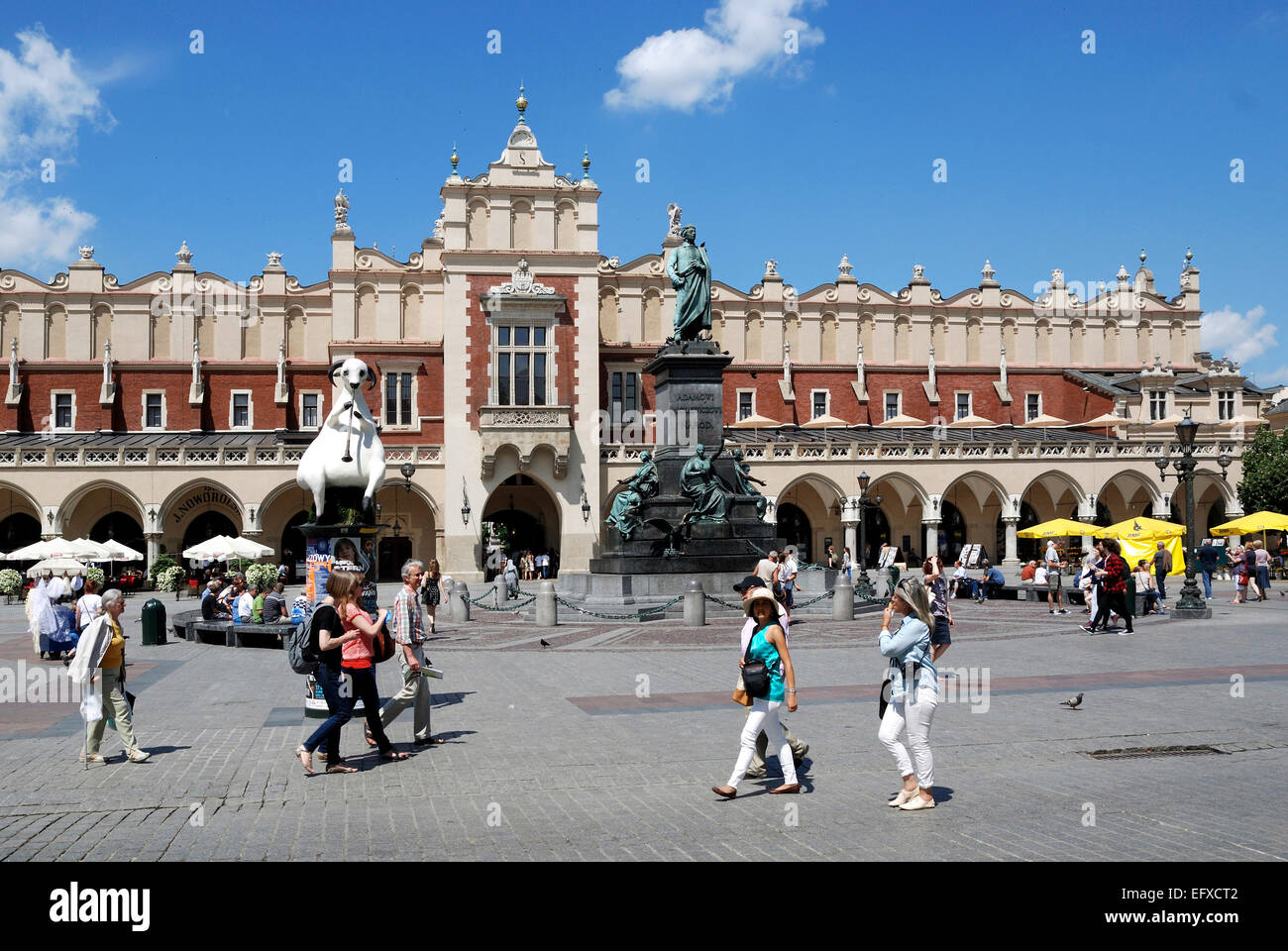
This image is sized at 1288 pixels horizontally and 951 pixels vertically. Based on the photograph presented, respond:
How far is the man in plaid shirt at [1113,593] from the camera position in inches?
771

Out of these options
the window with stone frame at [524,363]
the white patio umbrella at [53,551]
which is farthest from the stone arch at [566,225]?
the white patio umbrella at [53,551]

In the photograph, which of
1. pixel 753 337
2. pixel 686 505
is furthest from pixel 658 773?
pixel 753 337

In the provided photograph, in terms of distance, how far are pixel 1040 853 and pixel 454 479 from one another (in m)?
39.6

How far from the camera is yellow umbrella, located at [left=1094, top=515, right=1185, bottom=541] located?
31.8 metres

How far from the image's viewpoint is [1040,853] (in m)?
6.46

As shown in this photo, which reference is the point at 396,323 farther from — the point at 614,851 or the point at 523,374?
the point at 614,851

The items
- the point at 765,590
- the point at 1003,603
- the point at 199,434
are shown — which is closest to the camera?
the point at 765,590

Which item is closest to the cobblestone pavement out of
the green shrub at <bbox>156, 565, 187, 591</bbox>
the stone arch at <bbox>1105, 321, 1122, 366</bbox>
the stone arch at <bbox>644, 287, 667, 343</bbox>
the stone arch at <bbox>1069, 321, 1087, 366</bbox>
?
the green shrub at <bbox>156, 565, 187, 591</bbox>

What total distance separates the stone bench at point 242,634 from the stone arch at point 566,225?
29.0 metres

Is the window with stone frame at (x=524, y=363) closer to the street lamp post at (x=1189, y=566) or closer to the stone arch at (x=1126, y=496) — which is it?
the stone arch at (x=1126, y=496)

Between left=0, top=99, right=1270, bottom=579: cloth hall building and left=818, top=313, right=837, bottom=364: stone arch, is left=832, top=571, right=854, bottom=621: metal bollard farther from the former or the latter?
left=818, top=313, right=837, bottom=364: stone arch

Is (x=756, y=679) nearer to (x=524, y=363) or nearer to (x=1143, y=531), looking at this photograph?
(x=1143, y=531)

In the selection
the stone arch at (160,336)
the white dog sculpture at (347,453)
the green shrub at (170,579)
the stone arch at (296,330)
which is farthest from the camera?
the stone arch at (296,330)
